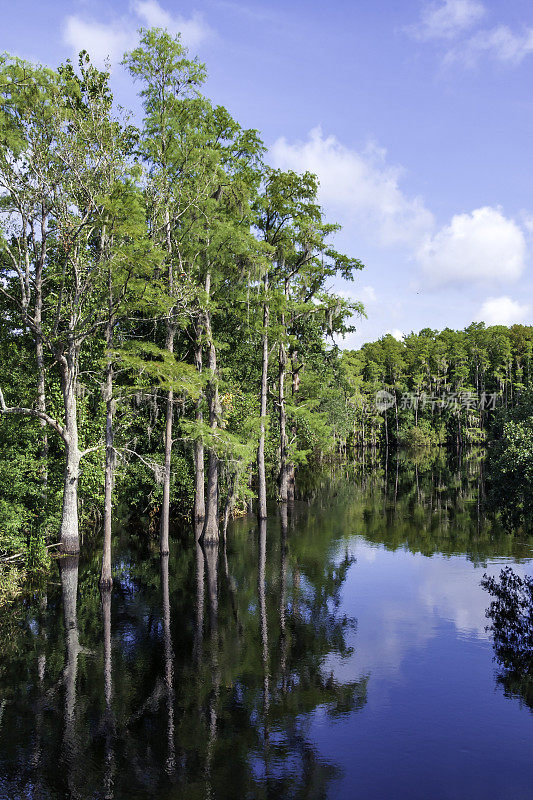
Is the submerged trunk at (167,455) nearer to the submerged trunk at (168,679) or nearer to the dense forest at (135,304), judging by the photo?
the dense forest at (135,304)

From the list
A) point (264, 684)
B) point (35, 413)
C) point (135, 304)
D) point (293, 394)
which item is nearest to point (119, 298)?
point (135, 304)

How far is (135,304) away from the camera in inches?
990

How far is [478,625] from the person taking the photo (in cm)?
2014

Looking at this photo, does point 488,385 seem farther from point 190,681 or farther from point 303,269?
point 190,681

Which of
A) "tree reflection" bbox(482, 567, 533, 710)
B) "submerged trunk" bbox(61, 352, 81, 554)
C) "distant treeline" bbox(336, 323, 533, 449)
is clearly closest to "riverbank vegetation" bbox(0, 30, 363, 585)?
"submerged trunk" bbox(61, 352, 81, 554)

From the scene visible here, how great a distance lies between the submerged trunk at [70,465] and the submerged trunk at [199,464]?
24.6ft

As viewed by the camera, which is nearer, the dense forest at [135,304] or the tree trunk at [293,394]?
the dense forest at [135,304]

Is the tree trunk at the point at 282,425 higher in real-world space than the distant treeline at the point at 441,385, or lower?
lower

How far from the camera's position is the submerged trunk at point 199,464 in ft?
109

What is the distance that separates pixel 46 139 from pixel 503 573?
28244 millimetres

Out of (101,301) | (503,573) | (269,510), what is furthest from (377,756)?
(269,510)

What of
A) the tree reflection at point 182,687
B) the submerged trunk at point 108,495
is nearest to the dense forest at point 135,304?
the submerged trunk at point 108,495

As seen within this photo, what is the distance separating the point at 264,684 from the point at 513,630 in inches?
380

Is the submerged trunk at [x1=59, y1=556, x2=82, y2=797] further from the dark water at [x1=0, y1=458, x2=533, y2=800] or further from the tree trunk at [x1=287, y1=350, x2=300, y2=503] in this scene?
the tree trunk at [x1=287, y1=350, x2=300, y2=503]
